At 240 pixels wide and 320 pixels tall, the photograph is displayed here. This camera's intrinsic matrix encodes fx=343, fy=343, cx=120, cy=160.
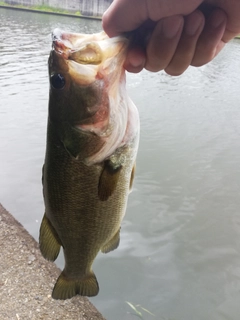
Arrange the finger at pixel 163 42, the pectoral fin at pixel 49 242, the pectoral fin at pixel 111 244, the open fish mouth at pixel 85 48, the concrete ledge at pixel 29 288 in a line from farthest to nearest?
the concrete ledge at pixel 29 288 < the pectoral fin at pixel 111 244 < the pectoral fin at pixel 49 242 < the finger at pixel 163 42 < the open fish mouth at pixel 85 48

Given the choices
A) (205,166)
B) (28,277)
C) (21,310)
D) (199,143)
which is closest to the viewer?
(21,310)

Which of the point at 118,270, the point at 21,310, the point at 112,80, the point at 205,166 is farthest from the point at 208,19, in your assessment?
the point at 205,166

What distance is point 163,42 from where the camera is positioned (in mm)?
1564

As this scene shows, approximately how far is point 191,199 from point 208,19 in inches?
185

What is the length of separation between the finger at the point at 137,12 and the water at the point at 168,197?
3037 millimetres

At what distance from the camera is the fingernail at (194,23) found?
5.07ft

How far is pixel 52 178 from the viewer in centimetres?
162

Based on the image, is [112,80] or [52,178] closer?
[112,80]

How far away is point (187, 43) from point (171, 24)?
0.60 feet

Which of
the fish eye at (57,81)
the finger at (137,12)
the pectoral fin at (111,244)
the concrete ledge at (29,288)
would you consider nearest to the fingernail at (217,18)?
the finger at (137,12)

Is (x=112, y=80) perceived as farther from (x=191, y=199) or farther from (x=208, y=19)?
(x=191, y=199)

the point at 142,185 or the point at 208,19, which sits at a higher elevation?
the point at 208,19

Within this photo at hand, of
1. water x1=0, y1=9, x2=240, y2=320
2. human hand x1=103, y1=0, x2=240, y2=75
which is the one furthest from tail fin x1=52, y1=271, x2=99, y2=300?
water x1=0, y1=9, x2=240, y2=320

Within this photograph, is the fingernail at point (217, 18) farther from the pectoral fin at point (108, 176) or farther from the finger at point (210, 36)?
the pectoral fin at point (108, 176)
